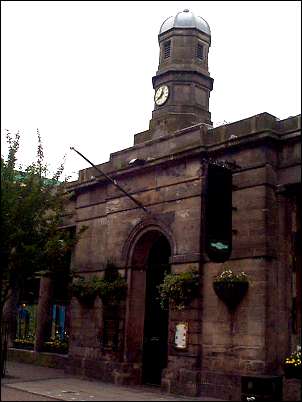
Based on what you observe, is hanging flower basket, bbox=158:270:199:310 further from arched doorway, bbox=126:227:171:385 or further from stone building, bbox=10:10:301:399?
arched doorway, bbox=126:227:171:385

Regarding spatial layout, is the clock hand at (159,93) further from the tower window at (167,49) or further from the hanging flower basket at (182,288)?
the hanging flower basket at (182,288)

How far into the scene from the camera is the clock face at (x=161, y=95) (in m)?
18.6

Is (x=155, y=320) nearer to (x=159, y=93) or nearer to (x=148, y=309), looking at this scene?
(x=148, y=309)

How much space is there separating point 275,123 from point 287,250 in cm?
327

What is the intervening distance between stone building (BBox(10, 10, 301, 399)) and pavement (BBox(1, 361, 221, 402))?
0.55 meters

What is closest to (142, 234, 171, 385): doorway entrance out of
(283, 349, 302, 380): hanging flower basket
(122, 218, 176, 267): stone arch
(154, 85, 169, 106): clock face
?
(122, 218, 176, 267): stone arch

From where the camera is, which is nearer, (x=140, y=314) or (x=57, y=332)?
(x=140, y=314)

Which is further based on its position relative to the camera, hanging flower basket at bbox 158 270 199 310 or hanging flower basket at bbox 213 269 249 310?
hanging flower basket at bbox 158 270 199 310

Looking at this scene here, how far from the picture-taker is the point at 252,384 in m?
12.3

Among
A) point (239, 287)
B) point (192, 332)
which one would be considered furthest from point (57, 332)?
point (239, 287)

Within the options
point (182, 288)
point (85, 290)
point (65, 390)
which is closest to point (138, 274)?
point (85, 290)

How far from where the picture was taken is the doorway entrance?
53.5 ft

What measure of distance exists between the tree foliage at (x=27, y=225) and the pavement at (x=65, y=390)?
7.93ft

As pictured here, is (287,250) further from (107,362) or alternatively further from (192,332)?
(107,362)
